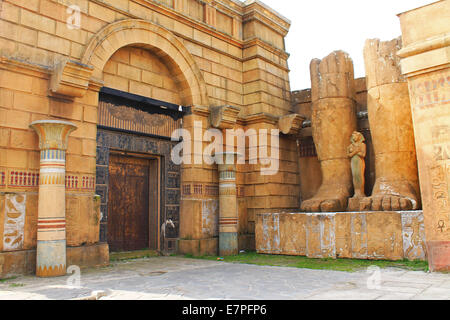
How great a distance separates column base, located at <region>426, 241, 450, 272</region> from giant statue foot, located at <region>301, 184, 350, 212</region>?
2593 mm

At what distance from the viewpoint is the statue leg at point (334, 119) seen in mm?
8688

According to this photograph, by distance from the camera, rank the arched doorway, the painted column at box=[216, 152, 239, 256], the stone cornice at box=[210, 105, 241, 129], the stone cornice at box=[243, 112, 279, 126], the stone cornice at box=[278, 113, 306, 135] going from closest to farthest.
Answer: the arched doorway → the painted column at box=[216, 152, 239, 256] → the stone cornice at box=[210, 105, 241, 129] → the stone cornice at box=[243, 112, 279, 126] → the stone cornice at box=[278, 113, 306, 135]

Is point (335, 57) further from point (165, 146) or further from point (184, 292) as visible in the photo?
point (184, 292)

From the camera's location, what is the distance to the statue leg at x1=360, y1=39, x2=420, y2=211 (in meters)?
7.41

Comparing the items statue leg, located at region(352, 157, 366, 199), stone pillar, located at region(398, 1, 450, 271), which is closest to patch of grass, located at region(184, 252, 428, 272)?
stone pillar, located at region(398, 1, 450, 271)

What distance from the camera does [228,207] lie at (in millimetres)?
8539

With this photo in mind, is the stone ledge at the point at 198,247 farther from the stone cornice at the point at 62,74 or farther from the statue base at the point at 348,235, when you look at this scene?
the stone cornice at the point at 62,74

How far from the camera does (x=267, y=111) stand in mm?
9789

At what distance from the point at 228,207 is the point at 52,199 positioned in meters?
A: 3.85

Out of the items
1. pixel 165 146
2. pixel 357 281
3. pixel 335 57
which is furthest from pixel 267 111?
pixel 357 281

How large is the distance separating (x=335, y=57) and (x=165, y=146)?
4.34 m

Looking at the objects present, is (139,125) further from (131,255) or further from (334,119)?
(334,119)

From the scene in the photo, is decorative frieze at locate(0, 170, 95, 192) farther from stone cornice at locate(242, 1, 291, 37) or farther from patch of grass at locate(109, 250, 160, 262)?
stone cornice at locate(242, 1, 291, 37)
